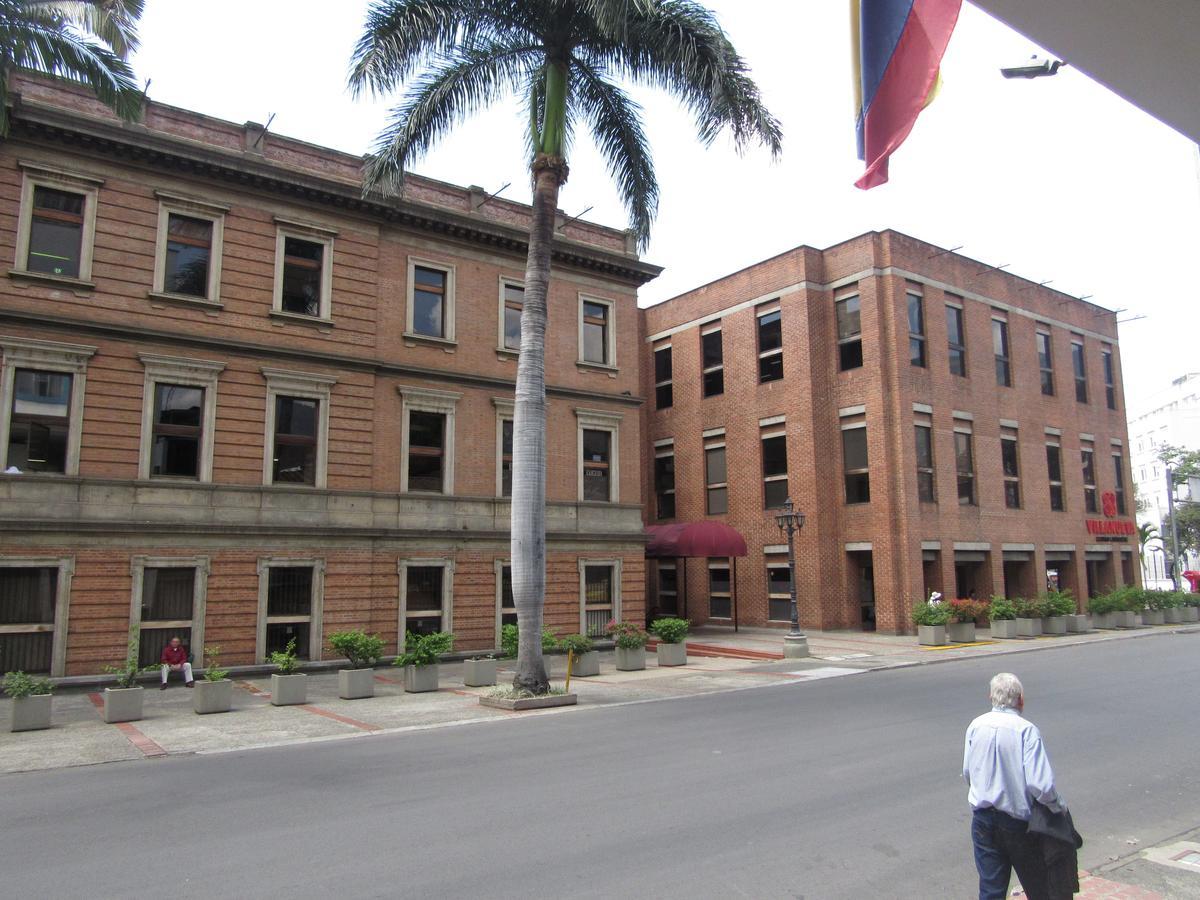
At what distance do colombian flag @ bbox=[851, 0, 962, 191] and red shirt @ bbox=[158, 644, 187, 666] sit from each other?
17.9 m

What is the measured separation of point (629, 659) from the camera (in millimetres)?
21141

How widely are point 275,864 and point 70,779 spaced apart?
207 inches

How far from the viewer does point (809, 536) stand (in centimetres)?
3084

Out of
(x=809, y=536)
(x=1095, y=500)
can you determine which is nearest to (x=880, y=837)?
(x=809, y=536)

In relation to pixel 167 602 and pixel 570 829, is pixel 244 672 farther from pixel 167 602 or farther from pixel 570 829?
pixel 570 829

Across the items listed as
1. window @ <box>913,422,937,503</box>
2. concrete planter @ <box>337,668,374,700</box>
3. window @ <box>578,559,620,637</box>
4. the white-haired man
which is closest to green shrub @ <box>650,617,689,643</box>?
window @ <box>578,559,620,637</box>

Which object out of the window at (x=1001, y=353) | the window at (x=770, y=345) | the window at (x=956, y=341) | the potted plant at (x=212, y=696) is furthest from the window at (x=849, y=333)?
the potted plant at (x=212, y=696)

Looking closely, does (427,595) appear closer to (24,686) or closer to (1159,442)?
(24,686)

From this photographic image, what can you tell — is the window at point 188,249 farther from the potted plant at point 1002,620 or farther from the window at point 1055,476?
the window at point 1055,476

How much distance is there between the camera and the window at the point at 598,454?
26.2 m

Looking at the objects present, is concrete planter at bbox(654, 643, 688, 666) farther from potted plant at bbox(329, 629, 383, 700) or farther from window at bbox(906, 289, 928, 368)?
window at bbox(906, 289, 928, 368)

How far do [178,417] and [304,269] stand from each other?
5024mm

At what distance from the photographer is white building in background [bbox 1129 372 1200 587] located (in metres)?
80.8

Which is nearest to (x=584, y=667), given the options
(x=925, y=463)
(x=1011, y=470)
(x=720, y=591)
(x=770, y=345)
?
(x=720, y=591)
